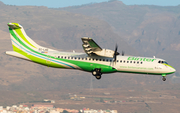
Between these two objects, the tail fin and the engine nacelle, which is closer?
the engine nacelle

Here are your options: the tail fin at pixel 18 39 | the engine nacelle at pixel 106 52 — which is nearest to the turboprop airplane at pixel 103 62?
the engine nacelle at pixel 106 52

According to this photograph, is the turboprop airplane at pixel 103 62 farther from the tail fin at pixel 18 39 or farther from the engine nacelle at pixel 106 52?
the tail fin at pixel 18 39

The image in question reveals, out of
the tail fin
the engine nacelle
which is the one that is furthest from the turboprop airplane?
the tail fin

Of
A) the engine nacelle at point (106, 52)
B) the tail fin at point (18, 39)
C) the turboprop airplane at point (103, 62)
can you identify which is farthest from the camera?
the tail fin at point (18, 39)

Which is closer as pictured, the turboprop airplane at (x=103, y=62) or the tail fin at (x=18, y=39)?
the turboprop airplane at (x=103, y=62)

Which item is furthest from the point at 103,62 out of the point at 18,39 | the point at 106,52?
the point at 18,39

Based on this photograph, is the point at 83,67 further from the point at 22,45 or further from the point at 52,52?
the point at 22,45

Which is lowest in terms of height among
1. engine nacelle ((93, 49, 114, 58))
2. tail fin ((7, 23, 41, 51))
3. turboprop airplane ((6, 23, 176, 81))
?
turboprop airplane ((6, 23, 176, 81))

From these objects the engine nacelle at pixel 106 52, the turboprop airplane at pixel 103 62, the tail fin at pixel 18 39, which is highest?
the tail fin at pixel 18 39

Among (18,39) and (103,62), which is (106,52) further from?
(18,39)

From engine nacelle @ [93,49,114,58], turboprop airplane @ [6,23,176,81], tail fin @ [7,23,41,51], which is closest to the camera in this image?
engine nacelle @ [93,49,114,58]

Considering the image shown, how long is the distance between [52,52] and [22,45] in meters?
6.14

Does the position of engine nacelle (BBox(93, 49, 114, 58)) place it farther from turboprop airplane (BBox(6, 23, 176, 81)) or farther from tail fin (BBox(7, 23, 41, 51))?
tail fin (BBox(7, 23, 41, 51))

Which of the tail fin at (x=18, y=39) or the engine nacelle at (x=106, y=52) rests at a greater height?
the tail fin at (x=18, y=39)
